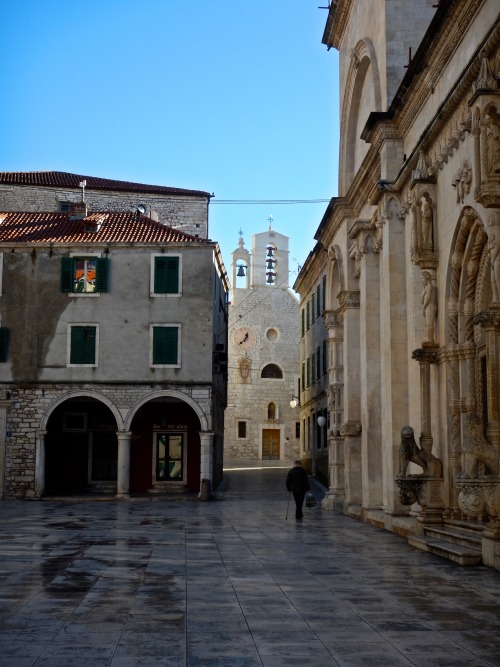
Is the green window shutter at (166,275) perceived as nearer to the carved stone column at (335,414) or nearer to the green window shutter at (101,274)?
the green window shutter at (101,274)

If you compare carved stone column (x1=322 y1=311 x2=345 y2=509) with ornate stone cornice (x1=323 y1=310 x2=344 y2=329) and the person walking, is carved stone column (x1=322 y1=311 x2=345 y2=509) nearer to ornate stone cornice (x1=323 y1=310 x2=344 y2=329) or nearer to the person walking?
ornate stone cornice (x1=323 y1=310 x2=344 y2=329)

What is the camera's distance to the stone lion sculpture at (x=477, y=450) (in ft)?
38.1

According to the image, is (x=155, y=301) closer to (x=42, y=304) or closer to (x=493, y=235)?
(x=42, y=304)

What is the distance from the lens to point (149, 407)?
35406 millimetres

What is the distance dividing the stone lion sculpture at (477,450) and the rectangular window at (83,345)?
22.1 meters

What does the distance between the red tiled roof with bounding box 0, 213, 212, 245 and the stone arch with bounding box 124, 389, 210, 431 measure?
5.75 metres

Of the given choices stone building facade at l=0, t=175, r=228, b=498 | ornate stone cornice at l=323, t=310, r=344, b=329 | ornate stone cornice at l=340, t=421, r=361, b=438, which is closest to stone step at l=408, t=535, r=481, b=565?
ornate stone cornice at l=340, t=421, r=361, b=438

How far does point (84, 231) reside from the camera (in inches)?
1355

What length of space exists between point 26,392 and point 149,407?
17.7ft

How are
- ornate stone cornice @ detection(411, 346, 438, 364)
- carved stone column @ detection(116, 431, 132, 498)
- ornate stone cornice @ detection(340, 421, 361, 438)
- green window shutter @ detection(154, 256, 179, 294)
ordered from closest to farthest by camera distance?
ornate stone cornice @ detection(411, 346, 438, 364) → ornate stone cornice @ detection(340, 421, 361, 438) → carved stone column @ detection(116, 431, 132, 498) → green window shutter @ detection(154, 256, 179, 294)

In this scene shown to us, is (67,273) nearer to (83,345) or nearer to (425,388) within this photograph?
(83,345)

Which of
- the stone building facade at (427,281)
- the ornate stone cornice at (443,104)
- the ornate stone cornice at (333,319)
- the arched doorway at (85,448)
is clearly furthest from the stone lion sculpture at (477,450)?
the arched doorway at (85,448)

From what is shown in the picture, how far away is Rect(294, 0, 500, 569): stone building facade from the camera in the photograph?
11.9 m

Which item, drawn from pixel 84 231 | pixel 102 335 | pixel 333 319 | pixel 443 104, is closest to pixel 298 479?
pixel 333 319
